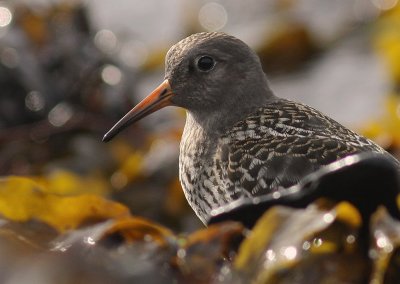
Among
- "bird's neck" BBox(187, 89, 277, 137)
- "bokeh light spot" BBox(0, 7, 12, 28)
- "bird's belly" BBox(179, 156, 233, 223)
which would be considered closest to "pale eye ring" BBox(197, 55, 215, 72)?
"bird's neck" BBox(187, 89, 277, 137)

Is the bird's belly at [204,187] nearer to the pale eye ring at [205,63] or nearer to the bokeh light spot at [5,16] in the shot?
the pale eye ring at [205,63]

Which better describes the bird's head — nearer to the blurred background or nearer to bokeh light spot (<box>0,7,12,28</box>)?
the blurred background

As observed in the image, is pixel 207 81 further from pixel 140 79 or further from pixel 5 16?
pixel 140 79

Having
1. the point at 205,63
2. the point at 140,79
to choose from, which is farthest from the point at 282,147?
the point at 140,79

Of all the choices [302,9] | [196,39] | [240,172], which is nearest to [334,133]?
[240,172]

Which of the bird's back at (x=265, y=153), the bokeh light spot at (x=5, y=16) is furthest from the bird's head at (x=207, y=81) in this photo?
the bokeh light spot at (x=5, y=16)
